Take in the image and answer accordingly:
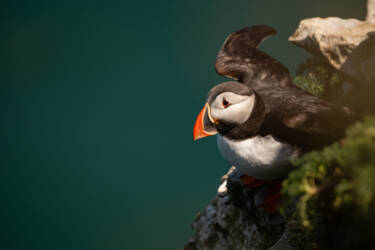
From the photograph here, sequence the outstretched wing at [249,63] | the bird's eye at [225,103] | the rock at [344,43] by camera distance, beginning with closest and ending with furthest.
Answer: the bird's eye at [225,103], the outstretched wing at [249,63], the rock at [344,43]

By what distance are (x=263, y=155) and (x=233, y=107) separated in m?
0.41

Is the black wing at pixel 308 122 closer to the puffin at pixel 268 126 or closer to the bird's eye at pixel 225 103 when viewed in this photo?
Result: the puffin at pixel 268 126

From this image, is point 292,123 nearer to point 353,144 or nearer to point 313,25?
point 353,144

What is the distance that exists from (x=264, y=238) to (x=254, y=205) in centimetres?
31

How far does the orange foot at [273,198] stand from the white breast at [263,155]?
0.89ft

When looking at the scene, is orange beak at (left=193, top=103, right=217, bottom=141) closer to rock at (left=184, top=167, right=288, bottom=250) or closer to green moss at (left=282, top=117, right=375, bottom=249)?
rock at (left=184, top=167, right=288, bottom=250)

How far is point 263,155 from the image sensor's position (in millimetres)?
2121

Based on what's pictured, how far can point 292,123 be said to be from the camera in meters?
2.12

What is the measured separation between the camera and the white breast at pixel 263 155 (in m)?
2.11

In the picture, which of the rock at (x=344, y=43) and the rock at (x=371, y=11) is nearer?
the rock at (x=344, y=43)

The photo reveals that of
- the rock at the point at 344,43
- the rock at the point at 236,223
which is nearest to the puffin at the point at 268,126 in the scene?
the rock at the point at 236,223

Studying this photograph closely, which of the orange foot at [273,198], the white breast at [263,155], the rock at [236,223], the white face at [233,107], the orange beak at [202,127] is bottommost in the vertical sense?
the rock at [236,223]

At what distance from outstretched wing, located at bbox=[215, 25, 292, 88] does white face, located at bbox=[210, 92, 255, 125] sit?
0.83 meters

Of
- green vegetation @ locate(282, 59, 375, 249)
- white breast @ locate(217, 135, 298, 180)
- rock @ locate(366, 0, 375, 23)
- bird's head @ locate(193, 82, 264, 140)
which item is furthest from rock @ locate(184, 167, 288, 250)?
rock @ locate(366, 0, 375, 23)
